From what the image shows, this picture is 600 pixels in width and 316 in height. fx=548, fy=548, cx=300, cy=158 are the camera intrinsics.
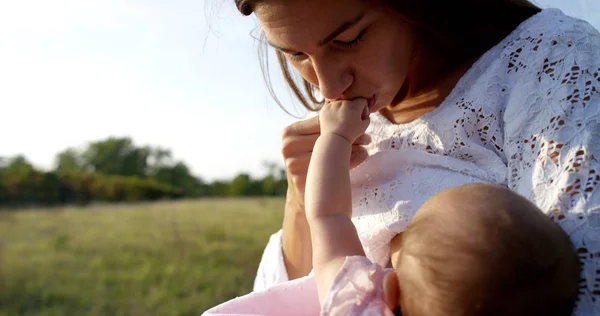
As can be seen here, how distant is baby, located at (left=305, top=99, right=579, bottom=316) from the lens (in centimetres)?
85

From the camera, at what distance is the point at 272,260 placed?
5.55 feet

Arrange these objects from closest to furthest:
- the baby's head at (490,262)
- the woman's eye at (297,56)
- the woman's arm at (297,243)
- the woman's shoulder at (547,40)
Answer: the baby's head at (490,262), the woman's shoulder at (547,40), the woman's eye at (297,56), the woman's arm at (297,243)

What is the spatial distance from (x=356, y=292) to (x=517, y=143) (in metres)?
0.48

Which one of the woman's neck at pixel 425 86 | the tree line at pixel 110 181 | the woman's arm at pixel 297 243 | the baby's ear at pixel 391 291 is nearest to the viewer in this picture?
the baby's ear at pixel 391 291

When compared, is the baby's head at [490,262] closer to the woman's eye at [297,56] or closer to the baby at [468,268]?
the baby at [468,268]

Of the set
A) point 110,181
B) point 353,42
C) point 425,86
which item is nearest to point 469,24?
point 425,86

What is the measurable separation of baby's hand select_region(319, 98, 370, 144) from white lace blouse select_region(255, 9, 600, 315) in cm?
14

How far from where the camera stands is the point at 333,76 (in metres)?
1.23

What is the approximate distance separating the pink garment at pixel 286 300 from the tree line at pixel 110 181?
11.3ft

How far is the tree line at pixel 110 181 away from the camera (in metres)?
6.00

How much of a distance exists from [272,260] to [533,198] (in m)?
0.87

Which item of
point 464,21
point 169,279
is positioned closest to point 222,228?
point 169,279

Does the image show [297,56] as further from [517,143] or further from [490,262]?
[490,262]

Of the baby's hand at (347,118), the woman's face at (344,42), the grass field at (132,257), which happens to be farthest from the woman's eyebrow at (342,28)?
the grass field at (132,257)
